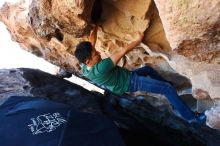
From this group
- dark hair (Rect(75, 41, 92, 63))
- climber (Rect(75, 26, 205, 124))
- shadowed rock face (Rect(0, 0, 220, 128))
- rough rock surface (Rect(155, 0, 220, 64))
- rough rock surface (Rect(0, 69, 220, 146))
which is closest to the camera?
rough rock surface (Rect(155, 0, 220, 64))

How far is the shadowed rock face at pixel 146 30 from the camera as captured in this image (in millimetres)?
2949

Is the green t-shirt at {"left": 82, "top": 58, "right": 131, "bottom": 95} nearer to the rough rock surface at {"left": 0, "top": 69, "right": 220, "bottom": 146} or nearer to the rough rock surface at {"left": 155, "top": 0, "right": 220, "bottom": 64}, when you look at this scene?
the rough rock surface at {"left": 0, "top": 69, "right": 220, "bottom": 146}

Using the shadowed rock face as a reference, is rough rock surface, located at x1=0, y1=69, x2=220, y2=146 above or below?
below

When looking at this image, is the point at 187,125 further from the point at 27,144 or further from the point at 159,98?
the point at 27,144

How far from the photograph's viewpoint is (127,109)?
6.68m

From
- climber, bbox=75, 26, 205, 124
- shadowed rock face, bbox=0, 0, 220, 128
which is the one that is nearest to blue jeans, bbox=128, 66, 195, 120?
climber, bbox=75, 26, 205, 124

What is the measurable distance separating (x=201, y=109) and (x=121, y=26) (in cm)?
155

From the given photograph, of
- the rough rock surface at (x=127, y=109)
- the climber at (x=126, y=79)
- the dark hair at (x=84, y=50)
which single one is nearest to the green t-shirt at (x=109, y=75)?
the climber at (x=126, y=79)

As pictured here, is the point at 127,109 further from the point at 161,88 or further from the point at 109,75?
the point at 109,75

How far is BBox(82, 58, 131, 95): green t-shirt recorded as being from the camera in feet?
14.3

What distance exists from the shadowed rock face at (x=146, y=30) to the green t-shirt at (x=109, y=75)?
1.98ft

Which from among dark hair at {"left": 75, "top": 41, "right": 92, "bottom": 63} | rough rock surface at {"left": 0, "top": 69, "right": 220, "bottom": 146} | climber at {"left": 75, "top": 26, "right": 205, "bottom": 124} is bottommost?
rough rock surface at {"left": 0, "top": 69, "right": 220, "bottom": 146}

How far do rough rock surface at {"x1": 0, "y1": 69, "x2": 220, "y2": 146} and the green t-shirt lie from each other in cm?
100

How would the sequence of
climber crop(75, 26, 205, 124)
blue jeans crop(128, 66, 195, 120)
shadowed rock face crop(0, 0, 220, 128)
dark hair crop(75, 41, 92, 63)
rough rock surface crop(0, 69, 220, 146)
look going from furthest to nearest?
rough rock surface crop(0, 69, 220, 146), blue jeans crop(128, 66, 195, 120), climber crop(75, 26, 205, 124), dark hair crop(75, 41, 92, 63), shadowed rock face crop(0, 0, 220, 128)
